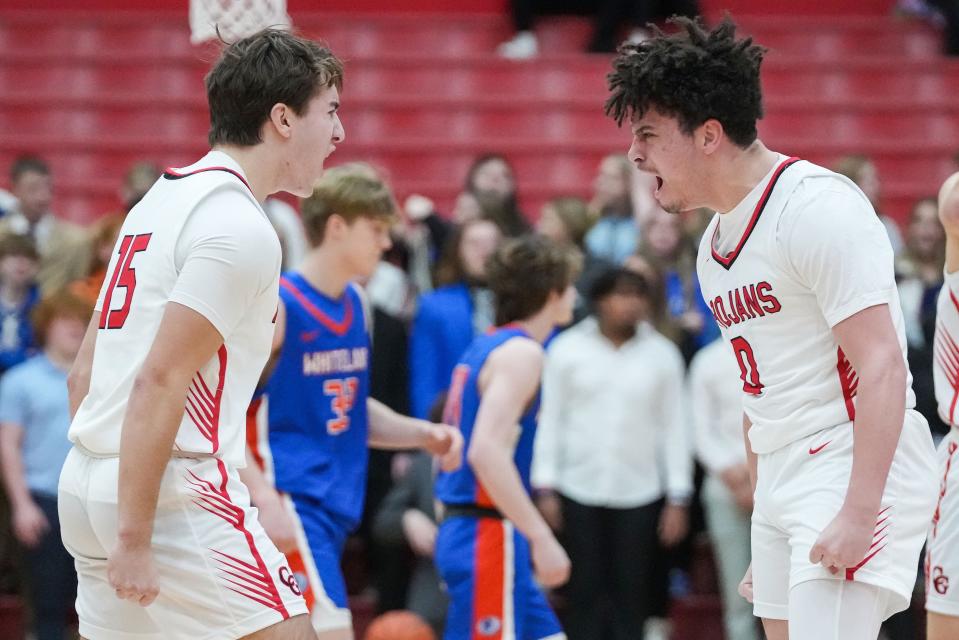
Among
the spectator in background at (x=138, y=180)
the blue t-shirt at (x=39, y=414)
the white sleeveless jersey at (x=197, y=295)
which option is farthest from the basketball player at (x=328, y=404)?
the spectator in background at (x=138, y=180)

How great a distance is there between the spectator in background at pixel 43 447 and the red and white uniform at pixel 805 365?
4345 mm

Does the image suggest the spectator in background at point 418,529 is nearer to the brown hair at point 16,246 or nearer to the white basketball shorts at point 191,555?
the brown hair at point 16,246

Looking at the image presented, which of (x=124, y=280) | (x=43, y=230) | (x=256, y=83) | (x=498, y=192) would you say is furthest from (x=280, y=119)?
(x=43, y=230)

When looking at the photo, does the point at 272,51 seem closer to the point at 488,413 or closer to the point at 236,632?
the point at 236,632

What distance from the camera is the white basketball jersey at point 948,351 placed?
4.29 m

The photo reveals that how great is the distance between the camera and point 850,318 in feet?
10.7

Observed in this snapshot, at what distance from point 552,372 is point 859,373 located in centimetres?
413

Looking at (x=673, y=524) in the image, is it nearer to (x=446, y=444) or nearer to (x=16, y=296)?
(x=446, y=444)

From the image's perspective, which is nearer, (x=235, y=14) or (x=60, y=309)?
(x=60, y=309)

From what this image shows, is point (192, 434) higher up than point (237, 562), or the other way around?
point (192, 434)

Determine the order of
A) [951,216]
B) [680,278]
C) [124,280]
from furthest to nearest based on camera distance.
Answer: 1. [680,278]
2. [951,216]
3. [124,280]

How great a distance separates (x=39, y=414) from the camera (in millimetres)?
7066

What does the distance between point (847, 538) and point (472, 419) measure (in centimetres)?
238

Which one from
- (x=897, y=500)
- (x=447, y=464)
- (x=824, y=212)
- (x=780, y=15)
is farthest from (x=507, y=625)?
(x=780, y=15)
